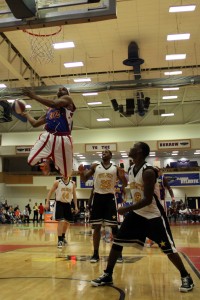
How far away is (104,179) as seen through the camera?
6703 mm

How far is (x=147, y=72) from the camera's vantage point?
2142 cm

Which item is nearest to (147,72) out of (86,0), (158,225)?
(86,0)

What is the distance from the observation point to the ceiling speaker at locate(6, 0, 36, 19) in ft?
20.5

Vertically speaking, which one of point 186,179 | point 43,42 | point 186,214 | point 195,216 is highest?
point 43,42

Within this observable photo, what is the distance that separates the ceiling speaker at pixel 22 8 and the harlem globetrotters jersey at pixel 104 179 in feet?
10.2

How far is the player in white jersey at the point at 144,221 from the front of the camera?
13.9ft

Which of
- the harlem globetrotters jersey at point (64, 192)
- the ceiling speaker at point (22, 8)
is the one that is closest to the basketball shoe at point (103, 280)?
the ceiling speaker at point (22, 8)

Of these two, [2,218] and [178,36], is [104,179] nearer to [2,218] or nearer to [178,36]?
[178,36]

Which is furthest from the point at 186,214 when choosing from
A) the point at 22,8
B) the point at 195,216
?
the point at 22,8

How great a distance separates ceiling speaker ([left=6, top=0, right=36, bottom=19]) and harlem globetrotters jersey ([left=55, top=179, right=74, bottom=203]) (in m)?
4.57

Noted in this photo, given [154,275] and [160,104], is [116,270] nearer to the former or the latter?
[154,275]

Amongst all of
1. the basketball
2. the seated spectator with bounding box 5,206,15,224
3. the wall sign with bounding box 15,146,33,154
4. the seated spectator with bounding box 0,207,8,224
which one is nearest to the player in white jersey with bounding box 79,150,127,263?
the basketball

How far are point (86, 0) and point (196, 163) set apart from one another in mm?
26400

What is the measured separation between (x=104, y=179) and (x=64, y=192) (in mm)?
2863
